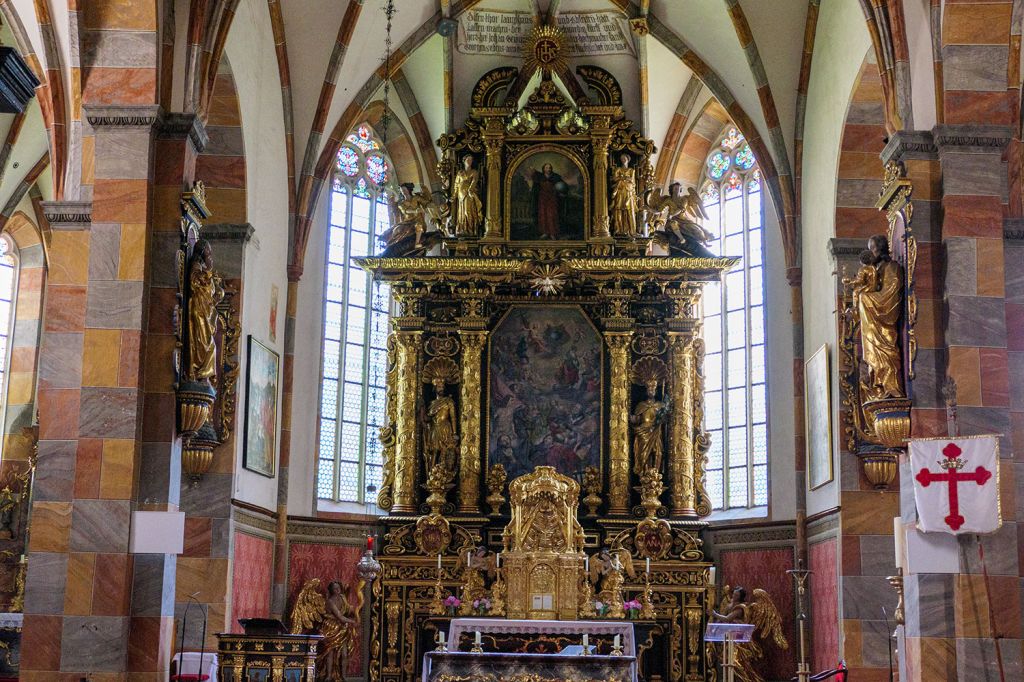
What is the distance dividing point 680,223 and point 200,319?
9617 mm

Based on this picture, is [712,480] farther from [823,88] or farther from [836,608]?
[823,88]

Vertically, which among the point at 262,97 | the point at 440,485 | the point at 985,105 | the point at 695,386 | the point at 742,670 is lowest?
the point at 742,670

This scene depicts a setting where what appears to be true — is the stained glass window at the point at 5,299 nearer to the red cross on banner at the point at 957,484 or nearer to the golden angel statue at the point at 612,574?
the golden angel statue at the point at 612,574

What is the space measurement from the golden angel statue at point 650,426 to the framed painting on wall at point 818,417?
224cm

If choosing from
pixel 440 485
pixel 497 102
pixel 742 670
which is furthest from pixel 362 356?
pixel 742 670

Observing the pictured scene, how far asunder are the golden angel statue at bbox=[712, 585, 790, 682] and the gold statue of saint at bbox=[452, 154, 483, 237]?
6.88 metres

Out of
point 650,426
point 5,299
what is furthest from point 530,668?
point 5,299

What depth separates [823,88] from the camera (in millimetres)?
19156

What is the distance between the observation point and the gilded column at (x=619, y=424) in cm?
2091

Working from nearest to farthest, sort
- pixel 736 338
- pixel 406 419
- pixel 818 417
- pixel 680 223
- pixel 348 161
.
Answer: pixel 818 417, pixel 406 419, pixel 680 223, pixel 736 338, pixel 348 161

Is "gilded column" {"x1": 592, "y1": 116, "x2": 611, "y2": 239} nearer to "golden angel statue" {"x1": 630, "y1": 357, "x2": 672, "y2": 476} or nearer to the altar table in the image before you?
"golden angel statue" {"x1": 630, "y1": 357, "x2": 672, "y2": 476}

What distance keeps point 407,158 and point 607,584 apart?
855cm

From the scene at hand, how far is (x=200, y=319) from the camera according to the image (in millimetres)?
14344

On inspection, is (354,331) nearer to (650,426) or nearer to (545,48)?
(650,426)
